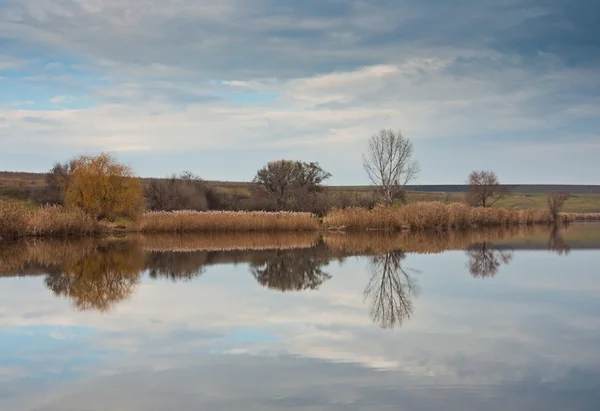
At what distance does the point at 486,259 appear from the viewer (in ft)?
57.5

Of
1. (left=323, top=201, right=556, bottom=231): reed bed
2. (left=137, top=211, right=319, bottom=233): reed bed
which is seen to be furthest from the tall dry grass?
(left=323, top=201, right=556, bottom=231): reed bed

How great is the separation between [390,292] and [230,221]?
66.9ft

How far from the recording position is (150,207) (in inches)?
1743

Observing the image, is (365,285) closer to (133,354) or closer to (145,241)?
(133,354)

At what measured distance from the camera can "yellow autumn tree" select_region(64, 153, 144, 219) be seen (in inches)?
1228

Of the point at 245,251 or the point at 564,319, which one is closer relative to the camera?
the point at 564,319

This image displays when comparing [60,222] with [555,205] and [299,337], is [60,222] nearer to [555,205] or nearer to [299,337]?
[299,337]

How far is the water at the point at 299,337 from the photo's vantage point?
532cm

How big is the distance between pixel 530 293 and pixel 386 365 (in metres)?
5.85

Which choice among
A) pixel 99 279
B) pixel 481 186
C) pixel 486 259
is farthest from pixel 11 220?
pixel 481 186

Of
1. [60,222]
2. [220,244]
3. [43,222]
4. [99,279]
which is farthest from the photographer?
[60,222]

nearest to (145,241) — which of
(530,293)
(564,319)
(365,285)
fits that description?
(365,285)

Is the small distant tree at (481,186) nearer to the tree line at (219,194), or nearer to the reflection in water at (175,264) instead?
the tree line at (219,194)

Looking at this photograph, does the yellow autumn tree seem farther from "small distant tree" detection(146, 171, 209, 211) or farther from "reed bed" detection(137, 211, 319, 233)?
"small distant tree" detection(146, 171, 209, 211)
